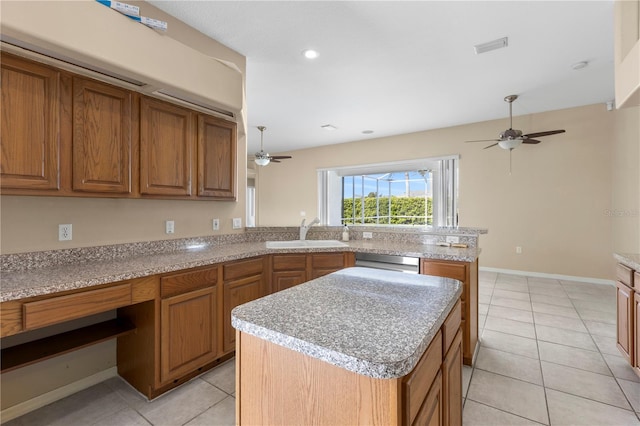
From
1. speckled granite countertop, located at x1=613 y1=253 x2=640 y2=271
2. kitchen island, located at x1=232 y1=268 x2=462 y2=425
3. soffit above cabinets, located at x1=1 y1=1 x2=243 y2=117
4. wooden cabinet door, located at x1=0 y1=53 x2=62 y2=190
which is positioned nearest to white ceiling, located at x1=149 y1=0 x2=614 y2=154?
soffit above cabinets, located at x1=1 y1=1 x2=243 y2=117

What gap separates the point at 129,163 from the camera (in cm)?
195

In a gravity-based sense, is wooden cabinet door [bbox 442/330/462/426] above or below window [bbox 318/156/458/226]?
below

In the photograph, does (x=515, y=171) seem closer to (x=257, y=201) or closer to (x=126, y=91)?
(x=126, y=91)

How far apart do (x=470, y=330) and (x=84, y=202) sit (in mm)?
2967

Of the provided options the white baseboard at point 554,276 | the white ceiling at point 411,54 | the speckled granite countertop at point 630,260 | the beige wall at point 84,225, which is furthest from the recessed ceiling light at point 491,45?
the white baseboard at point 554,276

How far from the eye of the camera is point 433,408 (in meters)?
0.85

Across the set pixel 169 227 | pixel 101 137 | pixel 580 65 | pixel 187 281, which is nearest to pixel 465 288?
pixel 187 281

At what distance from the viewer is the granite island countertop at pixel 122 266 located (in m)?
1.35

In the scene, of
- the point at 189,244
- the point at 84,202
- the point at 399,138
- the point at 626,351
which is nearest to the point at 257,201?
the point at 399,138

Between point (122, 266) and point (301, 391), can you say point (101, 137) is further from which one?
point (301, 391)

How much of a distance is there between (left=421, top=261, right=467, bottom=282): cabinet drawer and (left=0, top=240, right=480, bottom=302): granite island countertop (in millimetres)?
58

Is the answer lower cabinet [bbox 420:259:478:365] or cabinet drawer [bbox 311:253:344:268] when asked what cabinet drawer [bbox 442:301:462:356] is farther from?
cabinet drawer [bbox 311:253:344:268]

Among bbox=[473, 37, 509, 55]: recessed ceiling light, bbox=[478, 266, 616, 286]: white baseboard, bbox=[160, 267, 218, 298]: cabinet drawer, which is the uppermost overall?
bbox=[473, 37, 509, 55]: recessed ceiling light

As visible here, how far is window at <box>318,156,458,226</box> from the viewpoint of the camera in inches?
226
